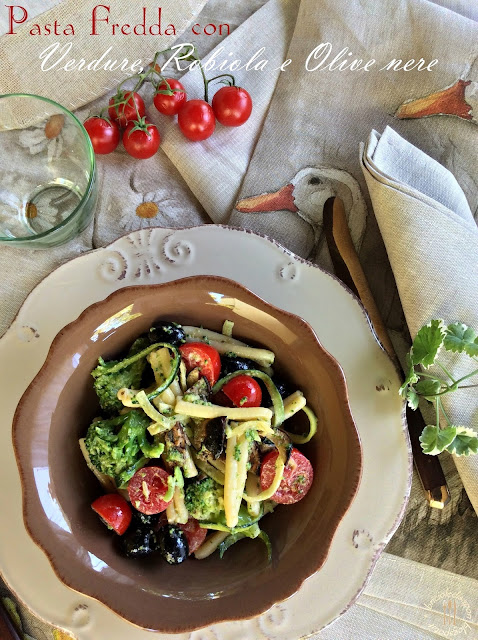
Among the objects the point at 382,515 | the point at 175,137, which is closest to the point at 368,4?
the point at 175,137

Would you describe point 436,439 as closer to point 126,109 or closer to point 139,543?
point 139,543

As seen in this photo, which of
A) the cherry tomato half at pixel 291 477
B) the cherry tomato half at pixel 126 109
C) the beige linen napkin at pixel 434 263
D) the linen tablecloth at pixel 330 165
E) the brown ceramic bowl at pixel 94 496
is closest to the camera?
the brown ceramic bowl at pixel 94 496

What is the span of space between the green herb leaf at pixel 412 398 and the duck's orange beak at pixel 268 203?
2.85ft

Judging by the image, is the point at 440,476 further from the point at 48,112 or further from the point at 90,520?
the point at 48,112

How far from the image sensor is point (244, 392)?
5.95 ft

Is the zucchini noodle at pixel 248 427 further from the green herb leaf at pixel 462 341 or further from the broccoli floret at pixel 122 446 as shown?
the green herb leaf at pixel 462 341

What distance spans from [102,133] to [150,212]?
1.18 feet

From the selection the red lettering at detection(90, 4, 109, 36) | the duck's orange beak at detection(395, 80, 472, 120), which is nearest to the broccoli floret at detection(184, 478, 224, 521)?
the duck's orange beak at detection(395, 80, 472, 120)

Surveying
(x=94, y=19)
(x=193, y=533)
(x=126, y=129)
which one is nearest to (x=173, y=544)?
(x=193, y=533)

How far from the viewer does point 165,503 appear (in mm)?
1772

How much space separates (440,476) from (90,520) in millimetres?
1252

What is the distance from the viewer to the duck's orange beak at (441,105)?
2.36m

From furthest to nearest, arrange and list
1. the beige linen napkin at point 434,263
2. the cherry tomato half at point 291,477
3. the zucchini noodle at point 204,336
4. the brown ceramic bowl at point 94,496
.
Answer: the beige linen napkin at point 434,263, the zucchini noodle at point 204,336, the cherry tomato half at point 291,477, the brown ceramic bowl at point 94,496

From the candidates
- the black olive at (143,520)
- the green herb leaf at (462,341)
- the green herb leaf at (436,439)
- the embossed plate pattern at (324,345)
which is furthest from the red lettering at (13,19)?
the green herb leaf at (436,439)
